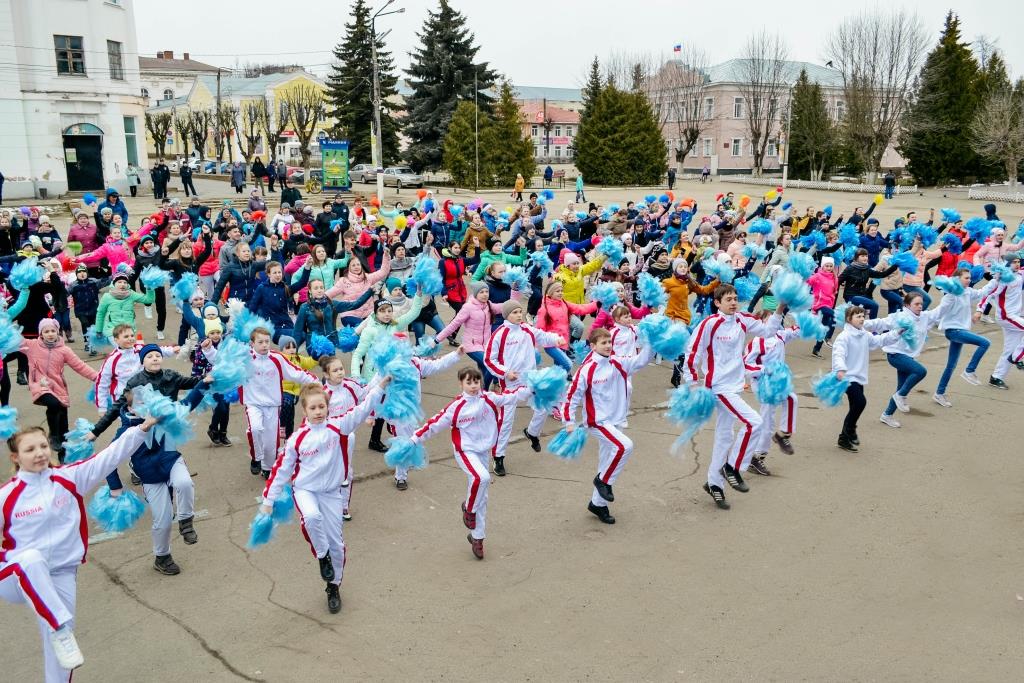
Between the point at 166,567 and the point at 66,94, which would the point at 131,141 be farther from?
the point at 166,567

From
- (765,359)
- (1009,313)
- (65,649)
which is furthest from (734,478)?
(1009,313)

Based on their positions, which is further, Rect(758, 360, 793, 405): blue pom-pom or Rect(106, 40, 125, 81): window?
Rect(106, 40, 125, 81): window

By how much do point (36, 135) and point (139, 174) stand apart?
17.0ft

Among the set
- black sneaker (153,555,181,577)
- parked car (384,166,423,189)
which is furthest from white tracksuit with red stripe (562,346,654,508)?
parked car (384,166,423,189)

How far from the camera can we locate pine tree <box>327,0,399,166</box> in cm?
5241

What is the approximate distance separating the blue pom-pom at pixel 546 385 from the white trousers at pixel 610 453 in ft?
1.93

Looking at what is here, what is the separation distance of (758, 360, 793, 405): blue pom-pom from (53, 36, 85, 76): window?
1499 inches

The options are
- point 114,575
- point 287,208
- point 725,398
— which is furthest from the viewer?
point 287,208

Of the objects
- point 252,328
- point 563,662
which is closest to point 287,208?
point 252,328

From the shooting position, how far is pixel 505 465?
859cm

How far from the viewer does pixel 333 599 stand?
19.0 ft

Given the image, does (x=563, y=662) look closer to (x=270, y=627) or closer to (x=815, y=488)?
(x=270, y=627)

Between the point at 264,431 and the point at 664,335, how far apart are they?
12.5 feet

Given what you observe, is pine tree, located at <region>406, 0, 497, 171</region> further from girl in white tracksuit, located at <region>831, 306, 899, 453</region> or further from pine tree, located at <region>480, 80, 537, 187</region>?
girl in white tracksuit, located at <region>831, 306, 899, 453</region>
